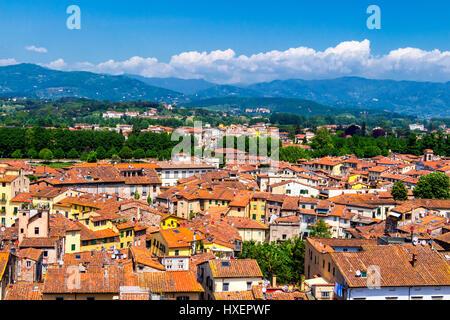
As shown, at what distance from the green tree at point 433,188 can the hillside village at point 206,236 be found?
317 centimetres

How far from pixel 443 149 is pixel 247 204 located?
4854 cm

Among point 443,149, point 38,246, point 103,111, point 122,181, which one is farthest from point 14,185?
point 103,111

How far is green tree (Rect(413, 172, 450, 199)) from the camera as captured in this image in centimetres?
3210

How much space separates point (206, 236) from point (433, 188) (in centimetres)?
2019

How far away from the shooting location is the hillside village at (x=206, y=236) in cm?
1134

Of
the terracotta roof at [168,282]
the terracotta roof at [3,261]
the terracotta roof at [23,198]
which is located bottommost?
the terracotta roof at [23,198]

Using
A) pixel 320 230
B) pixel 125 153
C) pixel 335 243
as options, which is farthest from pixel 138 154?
pixel 335 243

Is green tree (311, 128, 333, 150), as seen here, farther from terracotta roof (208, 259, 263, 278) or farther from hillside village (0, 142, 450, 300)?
terracotta roof (208, 259, 263, 278)

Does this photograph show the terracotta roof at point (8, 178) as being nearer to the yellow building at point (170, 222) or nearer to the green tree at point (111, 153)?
the yellow building at point (170, 222)

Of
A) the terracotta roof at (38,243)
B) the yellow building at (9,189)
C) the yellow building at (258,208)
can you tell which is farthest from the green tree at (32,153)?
the terracotta roof at (38,243)

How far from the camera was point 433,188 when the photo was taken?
107 feet

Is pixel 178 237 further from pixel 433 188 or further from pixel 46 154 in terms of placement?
pixel 46 154

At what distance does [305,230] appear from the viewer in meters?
24.0
